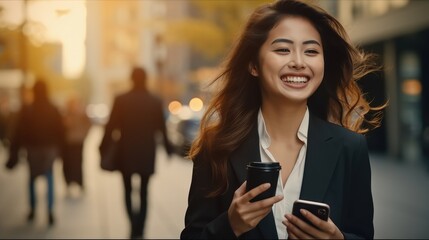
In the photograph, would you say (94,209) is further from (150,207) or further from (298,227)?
(298,227)

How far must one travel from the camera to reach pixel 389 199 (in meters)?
10.2

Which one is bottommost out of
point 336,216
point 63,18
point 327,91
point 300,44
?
point 336,216

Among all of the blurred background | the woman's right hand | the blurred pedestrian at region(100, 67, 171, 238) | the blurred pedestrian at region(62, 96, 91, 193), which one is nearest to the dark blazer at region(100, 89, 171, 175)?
the blurred pedestrian at region(100, 67, 171, 238)

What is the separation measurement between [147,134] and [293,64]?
5.17 metres

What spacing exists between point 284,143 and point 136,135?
4989 mm

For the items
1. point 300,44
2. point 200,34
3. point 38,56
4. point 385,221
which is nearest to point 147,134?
point 385,221

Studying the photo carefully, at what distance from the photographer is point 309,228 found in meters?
2.02

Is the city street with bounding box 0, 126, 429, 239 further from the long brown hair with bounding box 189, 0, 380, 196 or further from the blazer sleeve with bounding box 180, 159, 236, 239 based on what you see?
the blazer sleeve with bounding box 180, 159, 236, 239

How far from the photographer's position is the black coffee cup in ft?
6.33

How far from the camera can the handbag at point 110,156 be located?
282 inches

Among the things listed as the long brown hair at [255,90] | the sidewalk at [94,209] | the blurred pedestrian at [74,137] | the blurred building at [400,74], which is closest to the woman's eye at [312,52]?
the long brown hair at [255,90]

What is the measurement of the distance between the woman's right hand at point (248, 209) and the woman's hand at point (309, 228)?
8 cm

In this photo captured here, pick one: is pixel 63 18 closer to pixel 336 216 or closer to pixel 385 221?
pixel 385 221

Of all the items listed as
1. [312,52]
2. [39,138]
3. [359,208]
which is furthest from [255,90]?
[39,138]
